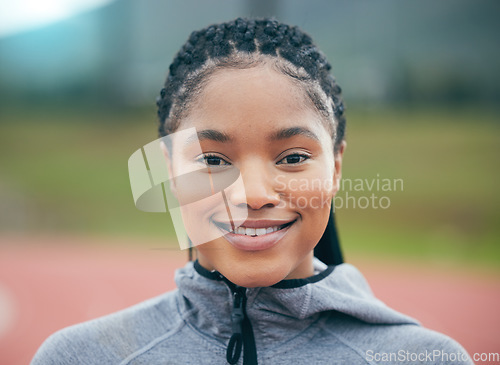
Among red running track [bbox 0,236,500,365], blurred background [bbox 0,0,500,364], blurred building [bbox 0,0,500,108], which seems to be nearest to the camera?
red running track [bbox 0,236,500,365]

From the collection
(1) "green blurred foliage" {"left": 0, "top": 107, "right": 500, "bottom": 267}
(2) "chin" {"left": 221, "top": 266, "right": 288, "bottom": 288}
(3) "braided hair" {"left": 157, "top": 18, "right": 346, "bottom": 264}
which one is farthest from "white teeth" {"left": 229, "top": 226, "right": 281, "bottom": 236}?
(1) "green blurred foliage" {"left": 0, "top": 107, "right": 500, "bottom": 267}

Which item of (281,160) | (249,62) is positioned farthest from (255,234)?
(249,62)

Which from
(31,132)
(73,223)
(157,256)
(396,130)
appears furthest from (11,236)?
(396,130)

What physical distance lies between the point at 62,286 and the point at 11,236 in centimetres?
383

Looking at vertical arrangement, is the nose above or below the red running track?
above

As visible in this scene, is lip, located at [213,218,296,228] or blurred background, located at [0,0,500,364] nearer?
lip, located at [213,218,296,228]

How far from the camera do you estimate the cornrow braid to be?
1681mm

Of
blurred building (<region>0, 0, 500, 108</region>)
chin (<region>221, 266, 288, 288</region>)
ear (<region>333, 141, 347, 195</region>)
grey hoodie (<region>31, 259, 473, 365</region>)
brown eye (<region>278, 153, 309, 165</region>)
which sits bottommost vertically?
grey hoodie (<region>31, 259, 473, 365</region>)

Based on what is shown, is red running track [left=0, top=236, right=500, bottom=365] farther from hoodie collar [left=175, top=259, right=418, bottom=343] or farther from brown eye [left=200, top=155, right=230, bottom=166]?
brown eye [left=200, top=155, right=230, bottom=166]

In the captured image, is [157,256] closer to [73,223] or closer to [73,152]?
[73,223]

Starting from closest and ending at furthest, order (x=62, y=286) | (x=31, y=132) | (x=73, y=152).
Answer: (x=62, y=286)
(x=73, y=152)
(x=31, y=132)

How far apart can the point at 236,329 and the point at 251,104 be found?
70 centimetres

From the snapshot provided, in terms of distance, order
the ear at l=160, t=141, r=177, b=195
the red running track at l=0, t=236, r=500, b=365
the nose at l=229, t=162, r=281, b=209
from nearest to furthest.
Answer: the nose at l=229, t=162, r=281, b=209 < the ear at l=160, t=141, r=177, b=195 < the red running track at l=0, t=236, r=500, b=365

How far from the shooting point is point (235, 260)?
5.20 feet
